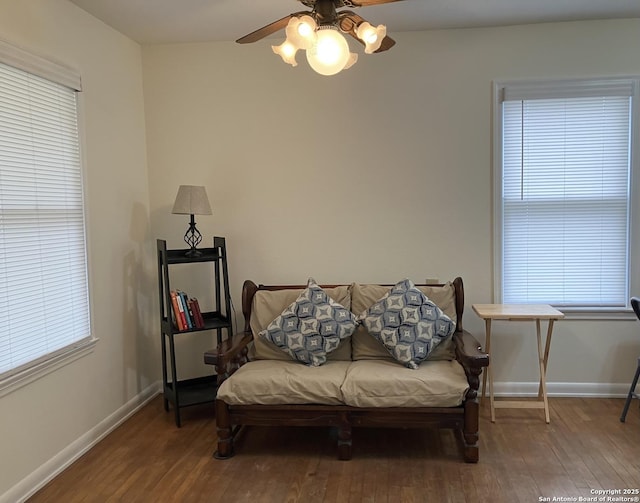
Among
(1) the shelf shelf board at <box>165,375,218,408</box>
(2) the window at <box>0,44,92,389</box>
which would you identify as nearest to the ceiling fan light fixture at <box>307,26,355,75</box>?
(2) the window at <box>0,44,92,389</box>

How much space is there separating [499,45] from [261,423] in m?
2.97

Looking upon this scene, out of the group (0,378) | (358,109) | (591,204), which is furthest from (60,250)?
(591,204)

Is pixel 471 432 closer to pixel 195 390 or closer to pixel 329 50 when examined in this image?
pixel 195 390

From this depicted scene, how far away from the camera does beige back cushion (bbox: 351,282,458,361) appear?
3336 mm

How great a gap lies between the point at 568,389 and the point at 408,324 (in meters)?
1.48

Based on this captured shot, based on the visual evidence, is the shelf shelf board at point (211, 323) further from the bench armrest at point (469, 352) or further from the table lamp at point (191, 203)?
the bench armrest at point (469, 352)

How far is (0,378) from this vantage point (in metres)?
2.46

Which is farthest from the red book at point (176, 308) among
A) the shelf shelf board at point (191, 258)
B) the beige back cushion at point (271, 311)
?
the beige back cushion at point (271, 311)

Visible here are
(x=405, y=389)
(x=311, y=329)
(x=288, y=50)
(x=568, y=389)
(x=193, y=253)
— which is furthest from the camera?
(x=568, y=389)

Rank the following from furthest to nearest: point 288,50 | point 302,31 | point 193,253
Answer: point 193,253 → point 288,50 → point 302,31

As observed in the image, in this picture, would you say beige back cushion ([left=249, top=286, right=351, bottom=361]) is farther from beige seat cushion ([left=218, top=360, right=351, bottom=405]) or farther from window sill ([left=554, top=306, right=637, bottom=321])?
window sill ([left=554, top=306, right=637, bottom=321])

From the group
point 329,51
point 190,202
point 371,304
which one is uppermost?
point 329,51

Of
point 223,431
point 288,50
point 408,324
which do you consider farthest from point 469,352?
point 288,50

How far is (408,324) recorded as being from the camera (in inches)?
125
